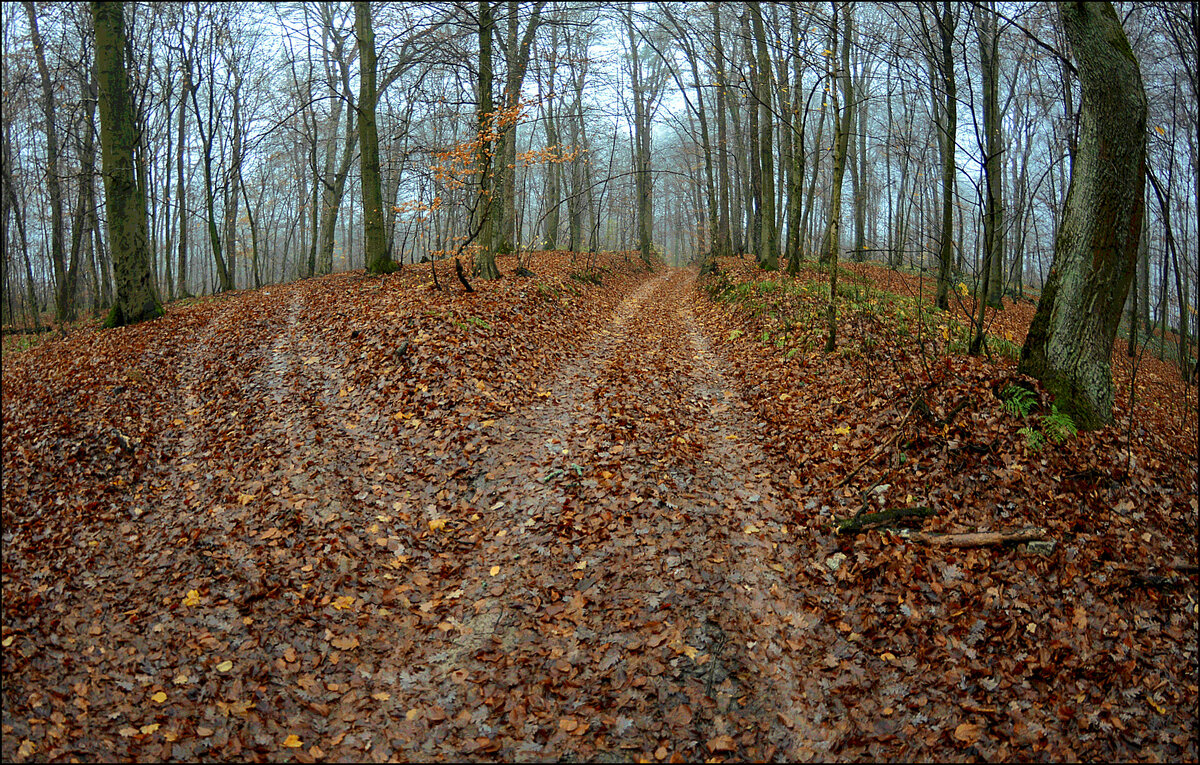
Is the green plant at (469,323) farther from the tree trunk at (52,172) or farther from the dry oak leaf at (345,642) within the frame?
the tree trunk at (52,172)

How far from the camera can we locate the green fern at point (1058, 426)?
18.2ft

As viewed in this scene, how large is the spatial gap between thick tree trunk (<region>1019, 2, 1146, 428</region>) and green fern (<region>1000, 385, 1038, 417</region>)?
258 mm

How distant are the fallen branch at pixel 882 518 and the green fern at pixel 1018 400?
1.82 metres

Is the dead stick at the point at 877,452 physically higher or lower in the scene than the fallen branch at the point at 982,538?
higher

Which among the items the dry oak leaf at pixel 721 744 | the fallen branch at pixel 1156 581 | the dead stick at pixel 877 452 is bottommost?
the dry oak leaf at pixel 721 744

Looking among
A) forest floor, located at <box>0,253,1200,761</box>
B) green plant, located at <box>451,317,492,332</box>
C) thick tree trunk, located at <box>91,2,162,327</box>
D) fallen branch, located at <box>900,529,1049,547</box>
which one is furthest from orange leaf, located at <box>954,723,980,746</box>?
thick tree trunk, located at <box>91,2,162,327</box>

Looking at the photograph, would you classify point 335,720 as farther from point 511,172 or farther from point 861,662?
point 511,172

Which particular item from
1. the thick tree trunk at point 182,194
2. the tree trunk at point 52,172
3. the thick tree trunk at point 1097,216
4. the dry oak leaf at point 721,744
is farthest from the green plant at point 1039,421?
the thick tree trunk at point 182,194

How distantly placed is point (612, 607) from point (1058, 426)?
5.06 metres

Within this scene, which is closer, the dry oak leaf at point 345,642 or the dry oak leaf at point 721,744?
the dry oak leaf at point 721,744

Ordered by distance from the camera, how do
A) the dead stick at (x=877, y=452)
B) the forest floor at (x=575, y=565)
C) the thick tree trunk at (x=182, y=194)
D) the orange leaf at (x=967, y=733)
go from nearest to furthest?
1. the orange leaf at (x=967, y=733)
2. the forest floor at (x=575, y=565)
3. the dead stick at (x=877, y=452)
4. the thick tree trunk at (x=182, y=194)

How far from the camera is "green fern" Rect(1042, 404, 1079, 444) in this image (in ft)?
18.2

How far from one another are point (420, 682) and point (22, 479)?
18.5 ft

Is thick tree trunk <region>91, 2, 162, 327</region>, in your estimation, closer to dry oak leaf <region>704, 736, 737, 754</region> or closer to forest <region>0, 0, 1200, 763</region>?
forest <region>0, 0, 1200, 763</region>
